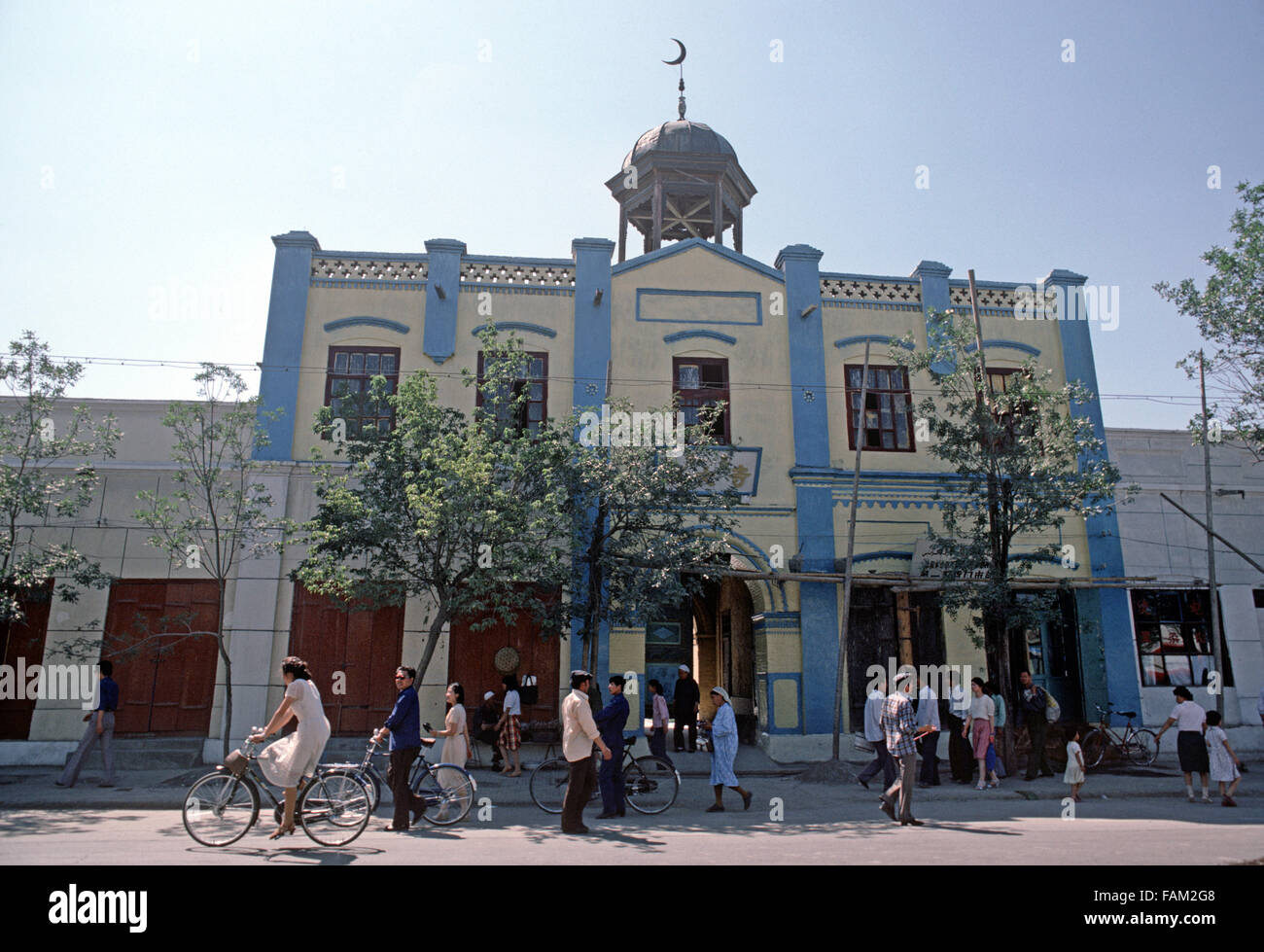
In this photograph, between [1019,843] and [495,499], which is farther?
[495,499]

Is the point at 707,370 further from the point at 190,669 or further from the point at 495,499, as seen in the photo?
the point at 190,669

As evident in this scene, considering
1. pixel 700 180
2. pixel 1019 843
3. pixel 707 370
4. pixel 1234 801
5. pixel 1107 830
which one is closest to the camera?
pixel 1019 843

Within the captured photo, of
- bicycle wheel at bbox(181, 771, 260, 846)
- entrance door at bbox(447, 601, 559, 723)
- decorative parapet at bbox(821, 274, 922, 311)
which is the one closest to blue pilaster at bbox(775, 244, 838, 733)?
decorative parapet at bbox(821, 274, 922, 311)

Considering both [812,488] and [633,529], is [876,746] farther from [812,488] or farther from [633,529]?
[812,488]

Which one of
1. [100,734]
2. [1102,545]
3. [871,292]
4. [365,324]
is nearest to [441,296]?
[365,324]

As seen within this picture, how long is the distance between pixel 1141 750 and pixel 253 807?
14623 mm

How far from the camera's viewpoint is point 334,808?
768cm

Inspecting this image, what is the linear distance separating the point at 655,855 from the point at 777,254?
548 inches

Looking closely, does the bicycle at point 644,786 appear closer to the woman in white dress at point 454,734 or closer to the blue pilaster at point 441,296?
the woman in white dress at point 454,734

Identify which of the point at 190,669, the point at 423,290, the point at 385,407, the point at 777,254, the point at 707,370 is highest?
the point at 777,254

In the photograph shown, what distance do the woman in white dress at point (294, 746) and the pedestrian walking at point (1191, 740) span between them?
11067mm

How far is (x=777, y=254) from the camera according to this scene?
18281 millimetres

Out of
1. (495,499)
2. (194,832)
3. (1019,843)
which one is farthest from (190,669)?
(1019,843)

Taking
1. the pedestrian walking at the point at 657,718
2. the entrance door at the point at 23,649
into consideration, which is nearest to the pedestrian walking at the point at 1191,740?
the pedestrian walking at the point at 657,718
